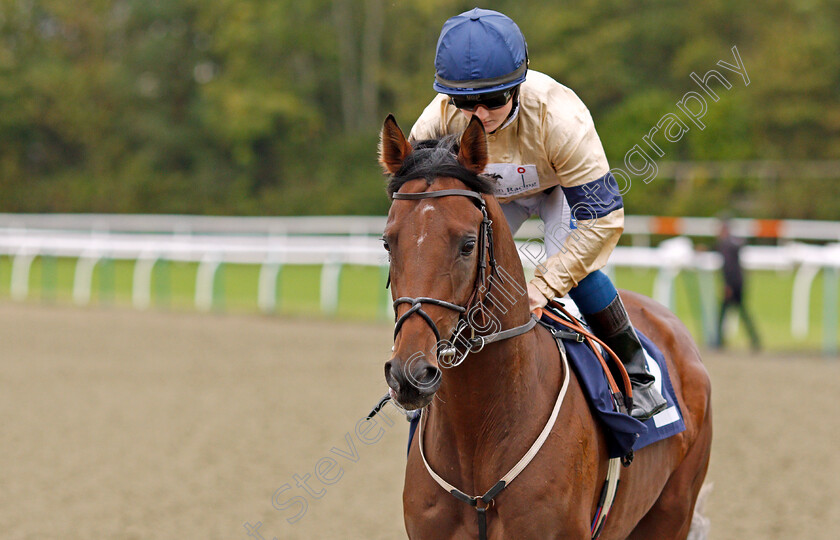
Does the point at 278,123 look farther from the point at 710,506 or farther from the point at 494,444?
the point at 494,444

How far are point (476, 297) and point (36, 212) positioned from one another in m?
Result: 30.1

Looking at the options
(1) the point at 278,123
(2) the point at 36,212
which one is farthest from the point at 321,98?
(2) the point at 36,212

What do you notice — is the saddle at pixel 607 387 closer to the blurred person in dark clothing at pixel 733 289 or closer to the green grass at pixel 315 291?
the blurred person in dark clothing at pixel 733 289

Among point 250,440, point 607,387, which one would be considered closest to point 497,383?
point 607,387

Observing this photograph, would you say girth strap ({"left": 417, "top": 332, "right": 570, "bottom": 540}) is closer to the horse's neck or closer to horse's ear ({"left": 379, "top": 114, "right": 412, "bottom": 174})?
the horse's neck

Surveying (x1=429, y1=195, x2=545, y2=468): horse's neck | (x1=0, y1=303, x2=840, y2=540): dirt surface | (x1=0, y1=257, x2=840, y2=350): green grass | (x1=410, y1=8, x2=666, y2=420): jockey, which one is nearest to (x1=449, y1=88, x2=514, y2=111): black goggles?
(x1=410, y1=8, x2=666, y2=420): jockey

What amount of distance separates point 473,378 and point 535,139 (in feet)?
2.68

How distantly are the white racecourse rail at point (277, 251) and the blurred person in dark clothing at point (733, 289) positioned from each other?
232mm

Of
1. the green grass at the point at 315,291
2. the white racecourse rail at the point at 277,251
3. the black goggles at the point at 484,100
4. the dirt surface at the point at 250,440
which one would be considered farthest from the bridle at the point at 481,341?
the green grass at the point at 315,291

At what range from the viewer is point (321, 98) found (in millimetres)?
33000

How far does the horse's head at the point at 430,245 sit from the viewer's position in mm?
2365

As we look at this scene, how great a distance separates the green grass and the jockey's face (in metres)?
9.23

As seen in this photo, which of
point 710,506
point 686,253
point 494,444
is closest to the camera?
point 494,444

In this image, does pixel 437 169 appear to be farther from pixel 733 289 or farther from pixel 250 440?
pixel 733 289
